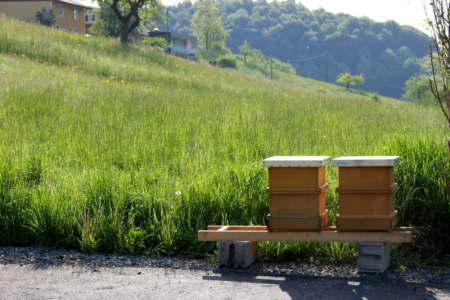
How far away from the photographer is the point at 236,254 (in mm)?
4012

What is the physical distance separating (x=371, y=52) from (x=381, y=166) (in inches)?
6661

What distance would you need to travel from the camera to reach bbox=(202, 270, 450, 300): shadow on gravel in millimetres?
3307

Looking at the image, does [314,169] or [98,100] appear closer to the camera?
[314,169]

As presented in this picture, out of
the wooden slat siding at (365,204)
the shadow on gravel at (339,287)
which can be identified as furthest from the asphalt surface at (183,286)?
the wooden slat siding at (365,204)

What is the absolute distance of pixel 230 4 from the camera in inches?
7712

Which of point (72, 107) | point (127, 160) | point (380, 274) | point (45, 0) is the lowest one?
point (380, 274)

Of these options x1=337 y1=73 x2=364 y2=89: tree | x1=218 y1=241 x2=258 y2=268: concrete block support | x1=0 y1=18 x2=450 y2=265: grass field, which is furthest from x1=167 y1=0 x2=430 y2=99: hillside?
x1=218 y1=241 x2=258 y2=268: concrete block support

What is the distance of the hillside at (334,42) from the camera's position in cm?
15750

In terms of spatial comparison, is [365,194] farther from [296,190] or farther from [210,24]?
[210,24]

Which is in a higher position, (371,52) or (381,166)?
(371,52)

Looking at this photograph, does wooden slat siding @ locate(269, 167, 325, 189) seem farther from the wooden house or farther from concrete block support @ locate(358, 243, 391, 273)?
the wooden house

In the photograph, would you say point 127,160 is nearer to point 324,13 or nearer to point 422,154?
point 422,154

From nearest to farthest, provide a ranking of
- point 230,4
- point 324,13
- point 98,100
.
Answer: point 98,100, point 324,13, point 230,4

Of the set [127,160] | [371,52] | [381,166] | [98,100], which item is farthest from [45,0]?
[371,52]
